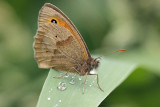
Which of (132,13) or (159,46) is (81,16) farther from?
(159,46)

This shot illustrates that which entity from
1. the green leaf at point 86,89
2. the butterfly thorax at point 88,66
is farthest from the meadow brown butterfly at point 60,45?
the green leaf at point 86,89

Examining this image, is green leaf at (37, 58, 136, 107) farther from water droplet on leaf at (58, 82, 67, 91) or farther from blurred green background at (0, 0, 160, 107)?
blurred green background at (0, 0, 160, 107)

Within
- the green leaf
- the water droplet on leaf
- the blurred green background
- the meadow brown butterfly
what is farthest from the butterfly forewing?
the blurred green background

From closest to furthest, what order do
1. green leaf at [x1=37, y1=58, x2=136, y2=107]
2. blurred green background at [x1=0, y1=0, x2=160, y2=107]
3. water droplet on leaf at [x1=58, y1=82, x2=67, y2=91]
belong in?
green leaf at [x1=37, y1=58, x2=136, y2=107]
water droplet on leaf at [x1=58, y1=82, x2=67, y2=91]
blurred green background at [x1=0, y1=0, x2=160, y2=107]

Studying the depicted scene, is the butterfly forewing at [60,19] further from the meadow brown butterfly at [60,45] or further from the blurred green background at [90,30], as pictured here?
the blurred green background at [90,30]

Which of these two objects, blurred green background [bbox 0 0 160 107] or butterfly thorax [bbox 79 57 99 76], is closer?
butterfly thorax [bbox 79 57 99 76]

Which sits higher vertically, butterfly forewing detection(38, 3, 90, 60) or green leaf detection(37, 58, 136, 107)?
butterfly forewing detection(38, 3, 90, 60)

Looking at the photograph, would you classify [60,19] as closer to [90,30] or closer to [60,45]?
[60,45]

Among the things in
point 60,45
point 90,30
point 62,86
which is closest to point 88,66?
point 60,45
